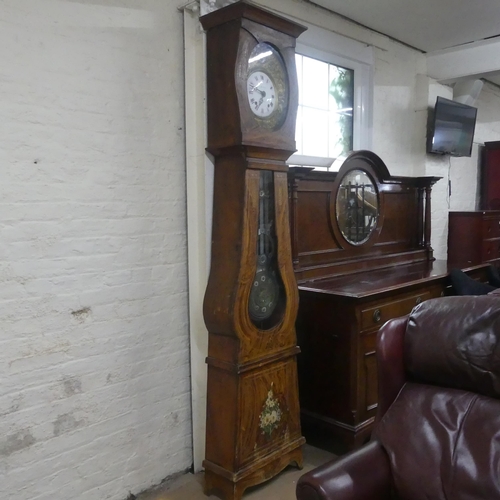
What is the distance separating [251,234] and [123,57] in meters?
0.93

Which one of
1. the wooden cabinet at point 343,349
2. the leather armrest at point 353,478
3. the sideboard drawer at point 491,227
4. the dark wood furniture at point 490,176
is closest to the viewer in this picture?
the leather armrest at point 353,478

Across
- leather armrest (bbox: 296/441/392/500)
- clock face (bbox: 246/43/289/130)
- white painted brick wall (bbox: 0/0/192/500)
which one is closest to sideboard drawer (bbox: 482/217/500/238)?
clock face (bbox: 246/43/289/130)

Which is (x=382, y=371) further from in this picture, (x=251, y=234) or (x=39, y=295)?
(x=39, y=295)

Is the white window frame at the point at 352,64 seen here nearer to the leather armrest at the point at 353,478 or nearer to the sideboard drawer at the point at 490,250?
the sideboard drawer at the point at 490,250

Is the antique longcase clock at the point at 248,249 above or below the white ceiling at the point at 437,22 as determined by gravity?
below

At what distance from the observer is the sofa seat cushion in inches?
59.0

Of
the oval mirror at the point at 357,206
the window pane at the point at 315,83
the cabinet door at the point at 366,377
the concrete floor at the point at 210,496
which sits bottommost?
the concrete floor at the point at 210,496

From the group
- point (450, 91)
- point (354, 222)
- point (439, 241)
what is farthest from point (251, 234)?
point (450, 91)

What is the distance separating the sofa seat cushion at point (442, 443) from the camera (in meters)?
1.50

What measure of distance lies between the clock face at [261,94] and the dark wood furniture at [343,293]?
1.82 feet

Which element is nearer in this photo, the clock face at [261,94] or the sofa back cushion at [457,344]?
the sofa back cushion at [457,344]

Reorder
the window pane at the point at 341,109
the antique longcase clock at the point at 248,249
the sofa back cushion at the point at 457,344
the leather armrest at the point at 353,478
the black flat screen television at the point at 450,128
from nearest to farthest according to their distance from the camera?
the leather armrest at the point at 353,478 → the sofa back cushion at the point at 457,344 → the antique longcase clock at the point at 248,249 → the window pane at the point at 341,109 → the black flat screen television at the point at 450,128

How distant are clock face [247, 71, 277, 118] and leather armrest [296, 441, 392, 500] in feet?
4.59

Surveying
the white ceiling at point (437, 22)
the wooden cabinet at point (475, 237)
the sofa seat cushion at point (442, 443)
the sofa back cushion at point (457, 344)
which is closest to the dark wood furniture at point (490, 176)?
the wooden cabinet at point (475, 237)
